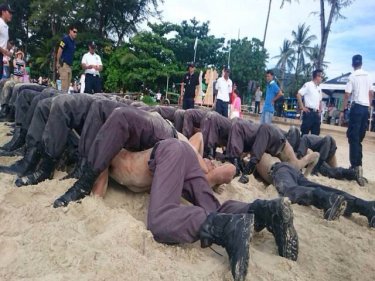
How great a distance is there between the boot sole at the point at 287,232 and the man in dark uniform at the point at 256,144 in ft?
7.84

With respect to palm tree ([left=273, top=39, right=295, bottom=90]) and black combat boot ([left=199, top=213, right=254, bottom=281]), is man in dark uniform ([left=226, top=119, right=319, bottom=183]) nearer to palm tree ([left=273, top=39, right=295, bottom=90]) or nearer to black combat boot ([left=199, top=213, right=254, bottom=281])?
black combat boot ([left=199, top=213, right=254, bottom=281])

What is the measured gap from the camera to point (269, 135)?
4656 millimetres

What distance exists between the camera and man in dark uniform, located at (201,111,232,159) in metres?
5.07

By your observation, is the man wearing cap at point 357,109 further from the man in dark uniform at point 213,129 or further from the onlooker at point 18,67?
the onlooker at point 18,67

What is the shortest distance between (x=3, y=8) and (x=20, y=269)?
199 inches

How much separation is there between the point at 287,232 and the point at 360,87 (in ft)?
14.9

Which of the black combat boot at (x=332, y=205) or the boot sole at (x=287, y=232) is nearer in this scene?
the boot sole at (x=287, y=232)

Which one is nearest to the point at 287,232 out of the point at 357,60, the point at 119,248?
the point at 119,248

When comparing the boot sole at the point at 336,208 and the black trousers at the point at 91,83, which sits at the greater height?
the black trousers at the point at 91,83

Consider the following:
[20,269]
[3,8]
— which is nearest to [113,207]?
[20,269]

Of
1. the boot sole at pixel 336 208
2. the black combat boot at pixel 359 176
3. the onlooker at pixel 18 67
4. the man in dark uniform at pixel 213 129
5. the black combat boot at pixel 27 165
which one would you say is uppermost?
the onlooker at pixel 18 67

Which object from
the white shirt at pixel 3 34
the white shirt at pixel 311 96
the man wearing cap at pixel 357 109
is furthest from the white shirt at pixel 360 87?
the white shirt at pixel 3 34

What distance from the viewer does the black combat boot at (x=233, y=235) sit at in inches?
71.6

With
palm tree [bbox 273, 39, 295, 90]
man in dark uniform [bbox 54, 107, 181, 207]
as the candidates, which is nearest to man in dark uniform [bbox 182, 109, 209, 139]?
man in dark uniform [bbox 54, 107, 181, 207]
